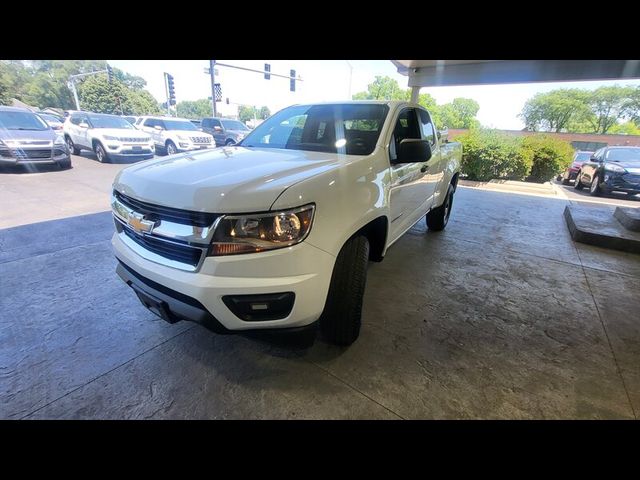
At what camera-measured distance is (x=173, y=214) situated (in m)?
1.52

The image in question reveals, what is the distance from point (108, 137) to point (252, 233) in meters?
11.2

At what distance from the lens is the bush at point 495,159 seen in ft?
34.6

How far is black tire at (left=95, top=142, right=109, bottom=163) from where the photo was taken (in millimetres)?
9984

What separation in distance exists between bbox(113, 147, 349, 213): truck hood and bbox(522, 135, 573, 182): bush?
11639 mm

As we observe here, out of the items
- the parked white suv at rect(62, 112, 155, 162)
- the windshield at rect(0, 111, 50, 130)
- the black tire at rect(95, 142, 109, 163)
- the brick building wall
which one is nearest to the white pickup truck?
the windshield at rect(0, 111, 50, 130)

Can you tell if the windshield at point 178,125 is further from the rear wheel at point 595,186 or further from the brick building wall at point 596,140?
the brick building wall at point 596,140

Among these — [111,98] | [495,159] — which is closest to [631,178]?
[495,159]

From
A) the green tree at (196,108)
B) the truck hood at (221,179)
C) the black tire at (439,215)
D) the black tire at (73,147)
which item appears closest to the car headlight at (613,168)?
the black tire at (439,215)

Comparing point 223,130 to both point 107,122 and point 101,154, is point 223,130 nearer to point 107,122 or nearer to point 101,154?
point 107,122

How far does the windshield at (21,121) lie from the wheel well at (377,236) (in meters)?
10.2

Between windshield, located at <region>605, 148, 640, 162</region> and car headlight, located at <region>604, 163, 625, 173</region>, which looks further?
windshield, located at <region>605, 148, 640, 162</region>

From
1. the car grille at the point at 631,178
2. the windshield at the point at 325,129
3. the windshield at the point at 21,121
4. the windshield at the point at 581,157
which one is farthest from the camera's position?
the windshield at the point at 581,157

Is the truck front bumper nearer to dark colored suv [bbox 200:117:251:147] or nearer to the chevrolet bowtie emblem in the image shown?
the chevrolet bowtie emblem
